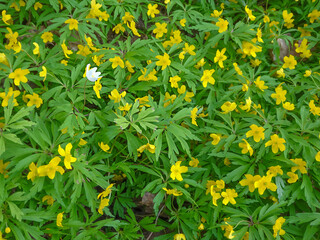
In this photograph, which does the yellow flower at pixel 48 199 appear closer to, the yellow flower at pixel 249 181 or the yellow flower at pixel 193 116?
the yellow flower at pixel 193 116

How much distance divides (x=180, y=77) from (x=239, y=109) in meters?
0.53

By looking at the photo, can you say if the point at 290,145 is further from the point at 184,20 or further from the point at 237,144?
the point at 184,20

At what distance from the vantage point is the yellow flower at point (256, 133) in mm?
2191

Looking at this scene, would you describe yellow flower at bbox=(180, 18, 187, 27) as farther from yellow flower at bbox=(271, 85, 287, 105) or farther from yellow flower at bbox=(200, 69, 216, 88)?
yellow flower at bbox=(271, 85, 287, 105)

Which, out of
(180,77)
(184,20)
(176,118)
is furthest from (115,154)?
(184,20)

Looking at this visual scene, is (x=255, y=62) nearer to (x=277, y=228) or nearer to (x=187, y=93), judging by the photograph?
(x=187, y=93)

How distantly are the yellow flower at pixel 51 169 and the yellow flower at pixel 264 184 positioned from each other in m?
1.24

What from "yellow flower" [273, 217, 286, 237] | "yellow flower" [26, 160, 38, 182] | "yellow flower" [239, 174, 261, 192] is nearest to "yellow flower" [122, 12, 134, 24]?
"yellow flower" [26, 160, 38, 182]

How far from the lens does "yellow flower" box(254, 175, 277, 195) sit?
2109 millimetres

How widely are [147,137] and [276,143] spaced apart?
2.88 ft

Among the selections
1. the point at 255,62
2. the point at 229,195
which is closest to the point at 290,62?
the point at 255,62

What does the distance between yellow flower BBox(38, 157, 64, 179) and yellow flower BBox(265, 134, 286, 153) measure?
135 centimetres

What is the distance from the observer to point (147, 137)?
2.25 metres

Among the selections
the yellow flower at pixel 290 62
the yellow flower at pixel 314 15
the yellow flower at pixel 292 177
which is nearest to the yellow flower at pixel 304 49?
the yellow flower at pixel 290 62
